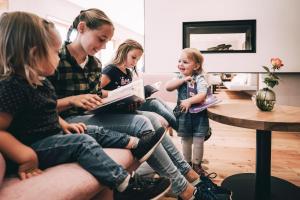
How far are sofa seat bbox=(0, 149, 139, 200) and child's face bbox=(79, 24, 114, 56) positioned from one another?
0.65m

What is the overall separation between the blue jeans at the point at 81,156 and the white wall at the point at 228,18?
3273 millimetres

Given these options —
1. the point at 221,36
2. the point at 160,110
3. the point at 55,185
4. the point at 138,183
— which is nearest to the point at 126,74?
the point at 160,110

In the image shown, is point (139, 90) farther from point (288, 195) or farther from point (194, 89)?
point (288, 195)

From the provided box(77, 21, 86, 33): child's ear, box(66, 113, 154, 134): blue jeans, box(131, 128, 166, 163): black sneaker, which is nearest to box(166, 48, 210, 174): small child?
box(66, 113, 154, 134): blue jeans

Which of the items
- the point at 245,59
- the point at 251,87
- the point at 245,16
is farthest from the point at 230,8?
the point at 251,87

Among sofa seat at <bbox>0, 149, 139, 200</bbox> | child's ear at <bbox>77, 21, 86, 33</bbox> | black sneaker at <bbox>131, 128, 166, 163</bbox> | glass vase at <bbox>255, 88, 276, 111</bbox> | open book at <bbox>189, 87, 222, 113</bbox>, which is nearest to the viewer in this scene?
sofa seat at <bbox>0, 149, 139, 200</bbox>

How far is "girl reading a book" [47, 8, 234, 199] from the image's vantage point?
1.22 metres

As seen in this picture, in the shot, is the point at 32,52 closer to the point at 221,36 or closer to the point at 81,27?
the point at 81,27

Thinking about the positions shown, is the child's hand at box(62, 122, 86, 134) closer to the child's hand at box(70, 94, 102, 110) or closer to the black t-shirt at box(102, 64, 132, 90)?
the child's hand at box(70, 94, 102, 110)

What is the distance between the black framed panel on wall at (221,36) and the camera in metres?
3.85

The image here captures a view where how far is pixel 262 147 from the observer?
158 centimetres

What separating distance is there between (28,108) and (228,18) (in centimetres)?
358

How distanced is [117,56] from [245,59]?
2475 mm

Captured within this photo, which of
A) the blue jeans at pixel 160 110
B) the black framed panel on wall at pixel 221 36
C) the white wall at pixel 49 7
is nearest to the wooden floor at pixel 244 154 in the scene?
the blue jeans at pixel 160 110
